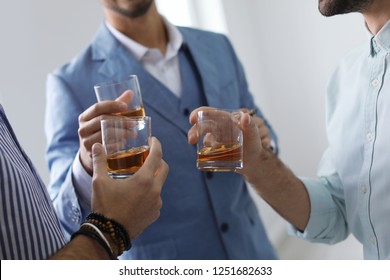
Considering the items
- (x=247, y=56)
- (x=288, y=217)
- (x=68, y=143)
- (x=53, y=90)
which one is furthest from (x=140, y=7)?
(x=247, y=56)

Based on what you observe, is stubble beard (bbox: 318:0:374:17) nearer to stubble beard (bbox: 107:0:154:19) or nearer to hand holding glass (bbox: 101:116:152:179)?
hand holding glass (bbox: 101:116:152:179)

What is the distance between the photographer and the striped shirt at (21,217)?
0.93 m

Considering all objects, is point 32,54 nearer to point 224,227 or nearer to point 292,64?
point 224,227

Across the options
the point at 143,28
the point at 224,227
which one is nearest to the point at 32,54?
the point at 143,28

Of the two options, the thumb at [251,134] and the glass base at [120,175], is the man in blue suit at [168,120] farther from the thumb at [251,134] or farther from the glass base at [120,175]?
the glass base at [120,175]

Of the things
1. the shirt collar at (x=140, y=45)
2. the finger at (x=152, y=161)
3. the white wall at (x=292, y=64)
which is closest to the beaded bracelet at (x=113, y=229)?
the finger at (x=152, y=161)

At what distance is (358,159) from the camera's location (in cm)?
138

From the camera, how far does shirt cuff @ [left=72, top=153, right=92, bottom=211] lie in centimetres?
143

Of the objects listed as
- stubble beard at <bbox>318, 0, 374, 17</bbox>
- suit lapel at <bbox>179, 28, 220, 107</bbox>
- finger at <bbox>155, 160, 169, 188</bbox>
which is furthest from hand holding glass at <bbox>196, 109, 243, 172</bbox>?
suit lapel at <bbox>179, 28, 220, 107</bbox>

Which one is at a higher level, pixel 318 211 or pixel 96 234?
pixel 96 234

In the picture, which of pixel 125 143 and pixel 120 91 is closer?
pixel 125 143

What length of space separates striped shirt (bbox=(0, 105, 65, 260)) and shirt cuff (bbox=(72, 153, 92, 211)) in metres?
0.37

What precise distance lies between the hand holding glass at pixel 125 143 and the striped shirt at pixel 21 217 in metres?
0.20

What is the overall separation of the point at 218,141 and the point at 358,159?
420 millimetres
